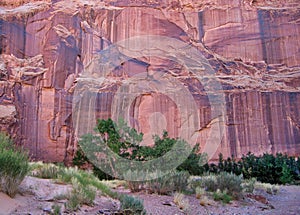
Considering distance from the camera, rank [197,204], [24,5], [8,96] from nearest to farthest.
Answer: [197,204] → [8,96] → [24,5]

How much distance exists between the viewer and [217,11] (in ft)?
91.1

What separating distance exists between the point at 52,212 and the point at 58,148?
18356 mm

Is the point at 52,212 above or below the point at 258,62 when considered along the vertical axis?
below

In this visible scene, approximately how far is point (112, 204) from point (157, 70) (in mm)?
20668

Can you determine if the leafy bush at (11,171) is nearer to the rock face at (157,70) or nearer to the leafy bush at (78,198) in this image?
the leafy bush at (78,198)

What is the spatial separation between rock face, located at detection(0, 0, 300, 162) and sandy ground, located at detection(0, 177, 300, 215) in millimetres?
15265

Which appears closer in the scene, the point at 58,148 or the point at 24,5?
the point at 58,148

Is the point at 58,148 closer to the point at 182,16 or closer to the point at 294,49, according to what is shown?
the point at 182,16

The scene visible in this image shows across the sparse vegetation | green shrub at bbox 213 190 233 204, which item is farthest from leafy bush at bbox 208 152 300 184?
the sparse vegetation

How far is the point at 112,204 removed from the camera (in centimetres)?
623

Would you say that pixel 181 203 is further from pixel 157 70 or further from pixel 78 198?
pixel 157 70

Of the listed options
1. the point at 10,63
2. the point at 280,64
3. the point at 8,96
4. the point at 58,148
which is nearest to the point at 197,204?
the point at 58,148

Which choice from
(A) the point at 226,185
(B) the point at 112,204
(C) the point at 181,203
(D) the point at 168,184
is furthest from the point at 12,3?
(C) the point at 181,203

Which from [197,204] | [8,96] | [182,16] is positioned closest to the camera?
[197,204]
